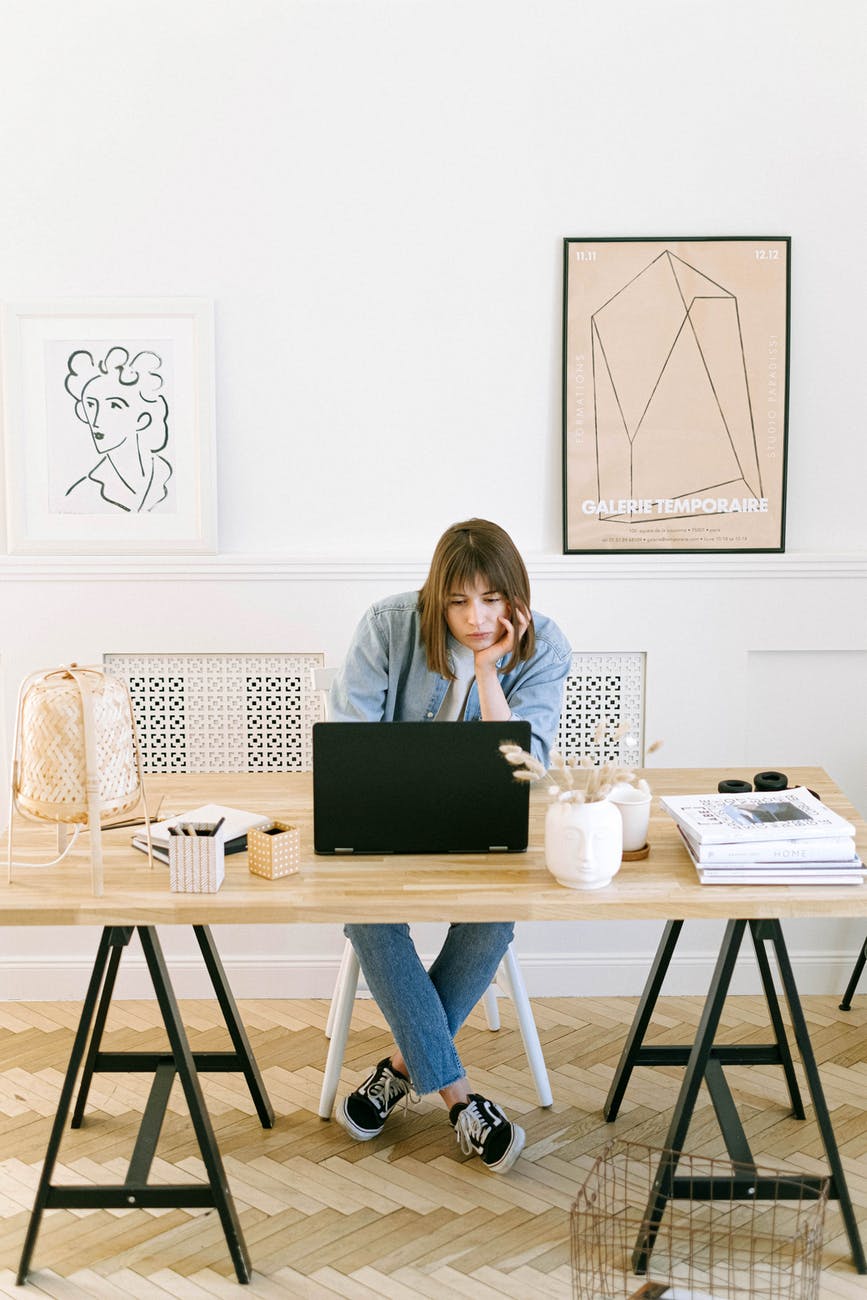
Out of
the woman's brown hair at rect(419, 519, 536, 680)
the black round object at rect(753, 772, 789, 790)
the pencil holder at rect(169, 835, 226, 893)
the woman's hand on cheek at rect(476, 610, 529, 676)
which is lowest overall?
the pencil holder at rect(169, 835, 226, 893)

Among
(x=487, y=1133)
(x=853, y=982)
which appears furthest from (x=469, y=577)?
(x=853, y=982)

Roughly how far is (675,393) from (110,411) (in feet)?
4.35

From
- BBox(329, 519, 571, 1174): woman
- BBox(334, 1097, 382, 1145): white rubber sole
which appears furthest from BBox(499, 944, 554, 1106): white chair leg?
BBox(334, 1097, 382, 1145): white rubber sole

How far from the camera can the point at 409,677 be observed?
255cm

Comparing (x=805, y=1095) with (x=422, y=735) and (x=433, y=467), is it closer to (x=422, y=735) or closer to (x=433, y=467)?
(x=422, y=735)

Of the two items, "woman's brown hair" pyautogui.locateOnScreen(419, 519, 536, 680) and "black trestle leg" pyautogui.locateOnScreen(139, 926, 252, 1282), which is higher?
"woman's brown hair" pyautogui.locateOnScreen(419, 519, 536, 680)

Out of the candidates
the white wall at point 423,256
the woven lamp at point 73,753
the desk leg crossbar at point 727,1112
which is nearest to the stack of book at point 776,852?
the desk leg crossbar at point 727,1112

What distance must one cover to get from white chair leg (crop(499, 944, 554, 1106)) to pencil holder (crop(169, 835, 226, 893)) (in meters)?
0.86

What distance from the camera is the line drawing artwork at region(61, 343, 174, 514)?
119 inches

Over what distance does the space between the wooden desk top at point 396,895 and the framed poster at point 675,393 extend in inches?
45.1

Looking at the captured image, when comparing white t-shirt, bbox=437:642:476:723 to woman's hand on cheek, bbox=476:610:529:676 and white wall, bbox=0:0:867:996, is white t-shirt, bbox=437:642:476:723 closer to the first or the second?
woman's hand on cheek, bbox=476:610:529:676

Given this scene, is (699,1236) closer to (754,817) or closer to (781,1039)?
(781,1039)

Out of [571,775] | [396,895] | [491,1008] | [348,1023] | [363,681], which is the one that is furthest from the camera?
[491,1008]

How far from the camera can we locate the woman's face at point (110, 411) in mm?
3027
